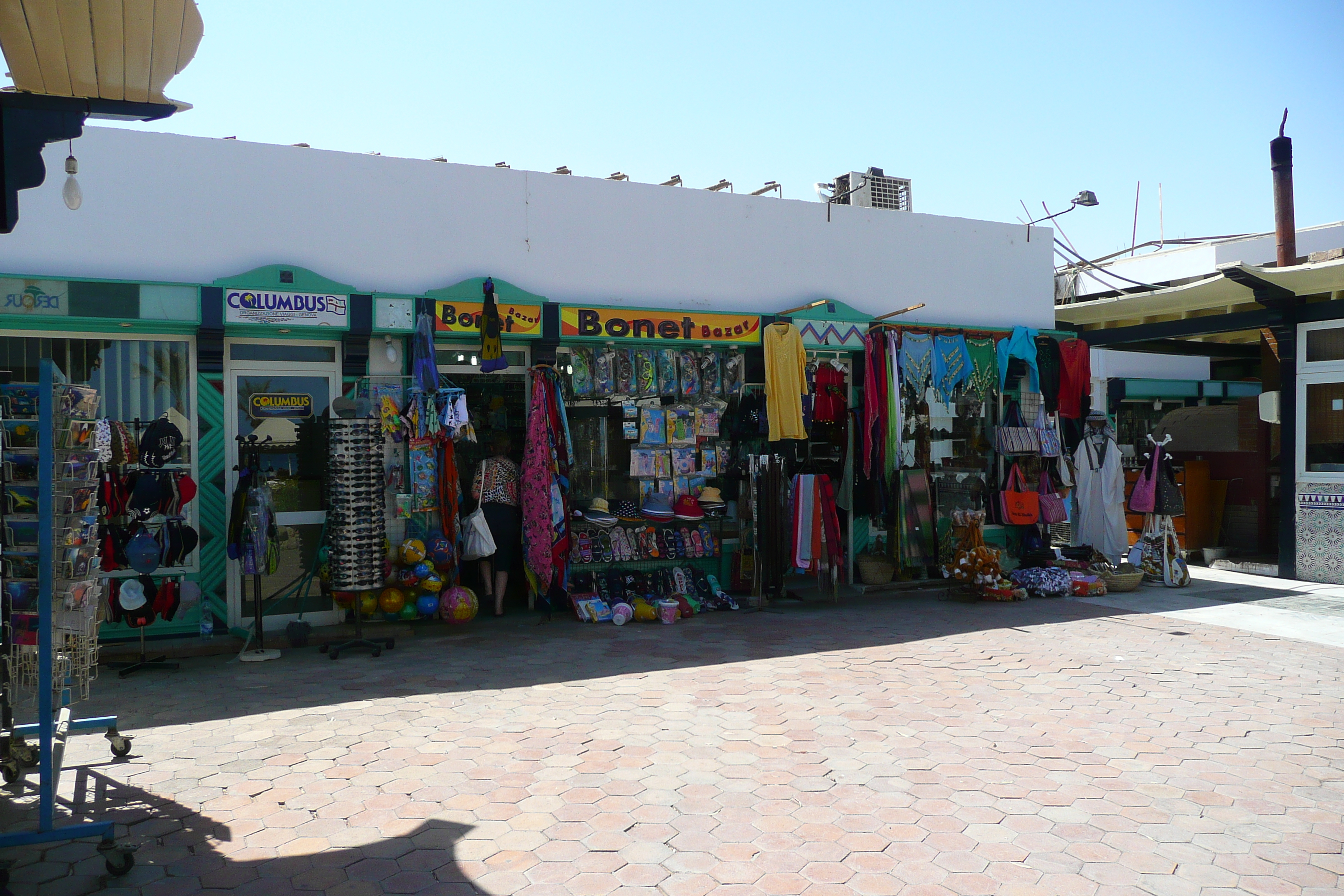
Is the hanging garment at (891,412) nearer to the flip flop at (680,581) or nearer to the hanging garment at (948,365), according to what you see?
the hanging garment at (948,365)

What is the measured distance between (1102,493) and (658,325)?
601cm

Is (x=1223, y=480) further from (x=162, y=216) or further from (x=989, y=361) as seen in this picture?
(x=162, y=216)

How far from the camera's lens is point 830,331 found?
32.8 feet

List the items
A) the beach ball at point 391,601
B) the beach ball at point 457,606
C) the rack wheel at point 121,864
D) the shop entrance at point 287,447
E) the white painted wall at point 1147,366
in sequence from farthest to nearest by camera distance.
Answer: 1. the white painted wall at point 1147,366
2. the beach ball at point 457,606
3. the beach ball at point 391,601
4. the shop entrance at point 287,447
5. the rack wheel at point 121,864

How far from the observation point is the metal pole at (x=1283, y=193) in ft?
38.6

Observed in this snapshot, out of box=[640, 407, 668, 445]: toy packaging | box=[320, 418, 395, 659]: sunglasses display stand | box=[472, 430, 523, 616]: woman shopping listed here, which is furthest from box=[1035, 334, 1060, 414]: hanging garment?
box=[320, 418, 395, 659]: sunglasses display stand

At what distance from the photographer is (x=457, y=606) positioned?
27.2 ft

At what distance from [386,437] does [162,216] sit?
8.36 feet

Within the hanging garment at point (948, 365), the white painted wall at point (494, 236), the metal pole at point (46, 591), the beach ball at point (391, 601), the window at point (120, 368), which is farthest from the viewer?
the hanging garment at point (948, 365)

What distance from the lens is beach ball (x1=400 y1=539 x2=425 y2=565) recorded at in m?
8.19

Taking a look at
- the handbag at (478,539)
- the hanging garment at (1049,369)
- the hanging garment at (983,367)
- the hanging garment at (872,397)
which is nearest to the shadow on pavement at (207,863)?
the handbag at (478,539)

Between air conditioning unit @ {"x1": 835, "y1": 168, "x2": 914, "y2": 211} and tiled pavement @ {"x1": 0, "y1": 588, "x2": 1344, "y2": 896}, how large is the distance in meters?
5.78

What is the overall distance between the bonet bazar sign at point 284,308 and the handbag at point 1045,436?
307 inches

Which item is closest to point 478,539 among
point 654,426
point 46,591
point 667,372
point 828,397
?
point 654,426
